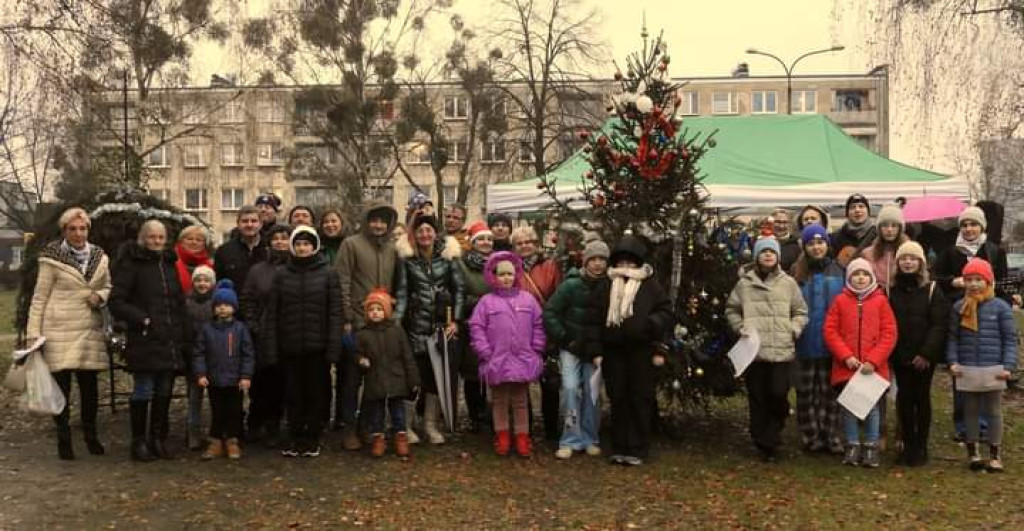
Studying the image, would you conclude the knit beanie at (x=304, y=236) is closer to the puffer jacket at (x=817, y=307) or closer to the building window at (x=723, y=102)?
the puffer jacket at (x=817, y=307)

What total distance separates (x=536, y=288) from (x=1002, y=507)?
3.82 m

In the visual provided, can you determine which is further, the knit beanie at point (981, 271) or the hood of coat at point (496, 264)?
the hood of coat at point (496, 264)

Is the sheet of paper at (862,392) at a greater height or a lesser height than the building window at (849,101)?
lesser

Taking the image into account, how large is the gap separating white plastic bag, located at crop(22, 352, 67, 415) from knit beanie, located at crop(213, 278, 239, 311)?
137 centimetres

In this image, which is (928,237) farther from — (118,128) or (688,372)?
(118,128)

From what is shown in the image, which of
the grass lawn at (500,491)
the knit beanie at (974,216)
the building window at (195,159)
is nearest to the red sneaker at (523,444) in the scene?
the grass lawn at (500,491)

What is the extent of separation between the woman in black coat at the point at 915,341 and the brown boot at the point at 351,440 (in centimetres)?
440


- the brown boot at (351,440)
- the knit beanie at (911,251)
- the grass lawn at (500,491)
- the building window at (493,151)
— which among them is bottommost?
the grass lawn at (500,491)

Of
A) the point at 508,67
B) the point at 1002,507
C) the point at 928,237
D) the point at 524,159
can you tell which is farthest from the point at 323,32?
the point at 1002,507

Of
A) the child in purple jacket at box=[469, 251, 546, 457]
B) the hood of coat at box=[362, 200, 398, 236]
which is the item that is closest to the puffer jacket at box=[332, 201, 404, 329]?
the hood of coat at box=[362, 200, 398, 236]

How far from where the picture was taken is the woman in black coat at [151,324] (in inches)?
279

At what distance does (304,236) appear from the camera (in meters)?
7.28

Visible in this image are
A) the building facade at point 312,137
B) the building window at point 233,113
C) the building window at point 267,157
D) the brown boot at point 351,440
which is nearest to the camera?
the brown boot at point 351,440

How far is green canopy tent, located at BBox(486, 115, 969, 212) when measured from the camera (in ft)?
38.4
